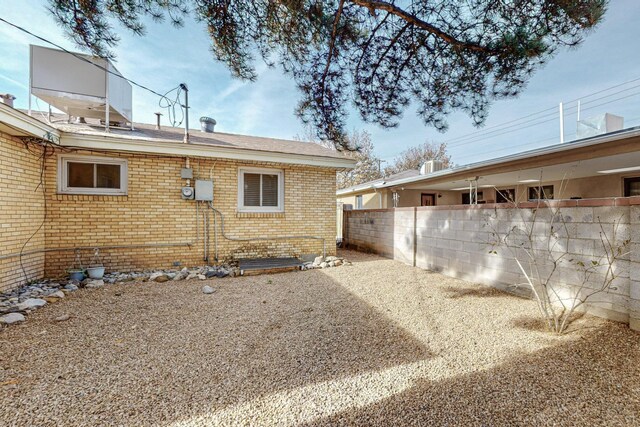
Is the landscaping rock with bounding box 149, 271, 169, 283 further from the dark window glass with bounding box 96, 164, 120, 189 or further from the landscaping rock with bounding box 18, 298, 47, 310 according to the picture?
the dark window glass with bounding box 96, 164, 120, 189

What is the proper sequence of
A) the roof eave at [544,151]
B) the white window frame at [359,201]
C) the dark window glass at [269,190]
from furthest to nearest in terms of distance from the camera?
the white window frame at [359,201] → the dark window glass at [269,190] → the roof eave at [544,151]

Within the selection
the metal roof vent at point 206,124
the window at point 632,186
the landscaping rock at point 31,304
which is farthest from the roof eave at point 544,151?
the landscaping rock at point 31,304

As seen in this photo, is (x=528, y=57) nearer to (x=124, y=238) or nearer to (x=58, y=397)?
(x=58, y=397)

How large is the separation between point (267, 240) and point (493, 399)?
19.8 ft

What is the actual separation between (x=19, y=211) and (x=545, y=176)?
47.6 ft

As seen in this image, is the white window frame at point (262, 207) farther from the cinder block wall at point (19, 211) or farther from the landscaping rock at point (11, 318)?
the landscaping rock at point (11, 318)

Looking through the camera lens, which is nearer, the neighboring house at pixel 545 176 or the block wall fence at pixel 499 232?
the block wall fence at pixel 499 232

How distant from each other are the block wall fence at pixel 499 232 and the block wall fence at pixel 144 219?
2.05m

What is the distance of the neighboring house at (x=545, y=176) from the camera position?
233 inches

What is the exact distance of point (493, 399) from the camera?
2.10 meters

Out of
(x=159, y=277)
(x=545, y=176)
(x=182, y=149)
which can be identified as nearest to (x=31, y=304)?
(x=159, y=277)

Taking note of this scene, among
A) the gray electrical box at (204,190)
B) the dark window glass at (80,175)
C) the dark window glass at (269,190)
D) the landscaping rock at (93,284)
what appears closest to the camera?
the landscaping rock at (93,284)

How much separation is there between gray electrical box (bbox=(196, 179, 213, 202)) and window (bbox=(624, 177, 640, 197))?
43.7ft

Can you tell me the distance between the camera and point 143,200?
6246mm
